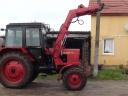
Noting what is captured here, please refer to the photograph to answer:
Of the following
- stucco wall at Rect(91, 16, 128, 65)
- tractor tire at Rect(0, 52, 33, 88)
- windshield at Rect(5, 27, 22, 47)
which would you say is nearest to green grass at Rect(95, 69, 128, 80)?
stucco wall at Rect(91, 16, 128, 65)

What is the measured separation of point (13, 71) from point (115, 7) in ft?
38.7

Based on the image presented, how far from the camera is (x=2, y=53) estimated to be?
1975 cm

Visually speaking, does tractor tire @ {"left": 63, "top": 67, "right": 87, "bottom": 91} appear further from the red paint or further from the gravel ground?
the gravel ground

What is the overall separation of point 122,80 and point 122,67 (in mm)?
4928

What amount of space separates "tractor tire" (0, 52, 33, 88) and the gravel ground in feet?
1.09

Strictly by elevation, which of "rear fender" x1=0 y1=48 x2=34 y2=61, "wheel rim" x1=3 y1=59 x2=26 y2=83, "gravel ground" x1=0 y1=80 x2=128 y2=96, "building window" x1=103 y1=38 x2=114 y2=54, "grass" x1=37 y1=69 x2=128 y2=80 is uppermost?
"building window" x1=103 y1=38 x2=114 y2=54

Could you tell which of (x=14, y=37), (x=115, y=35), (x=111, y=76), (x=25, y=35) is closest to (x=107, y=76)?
(x=111, y=76)

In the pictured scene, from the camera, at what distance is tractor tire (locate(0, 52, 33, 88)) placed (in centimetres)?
1931

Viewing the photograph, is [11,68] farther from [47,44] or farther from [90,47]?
[90,47]

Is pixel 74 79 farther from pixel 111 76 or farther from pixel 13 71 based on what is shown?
pixel 111 76

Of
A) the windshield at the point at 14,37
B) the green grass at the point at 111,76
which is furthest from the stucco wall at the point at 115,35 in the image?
the windshield at the point at 14,37

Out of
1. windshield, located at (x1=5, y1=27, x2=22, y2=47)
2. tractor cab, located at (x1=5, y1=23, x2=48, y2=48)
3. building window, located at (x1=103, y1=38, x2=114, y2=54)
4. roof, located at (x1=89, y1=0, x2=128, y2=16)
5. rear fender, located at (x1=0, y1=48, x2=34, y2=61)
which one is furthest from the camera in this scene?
building window, located at (x1=103, y1=38, x2=114, y2=54)

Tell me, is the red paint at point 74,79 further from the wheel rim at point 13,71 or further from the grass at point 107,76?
the grass at point 107,76

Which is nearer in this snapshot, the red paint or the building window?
the red paint
